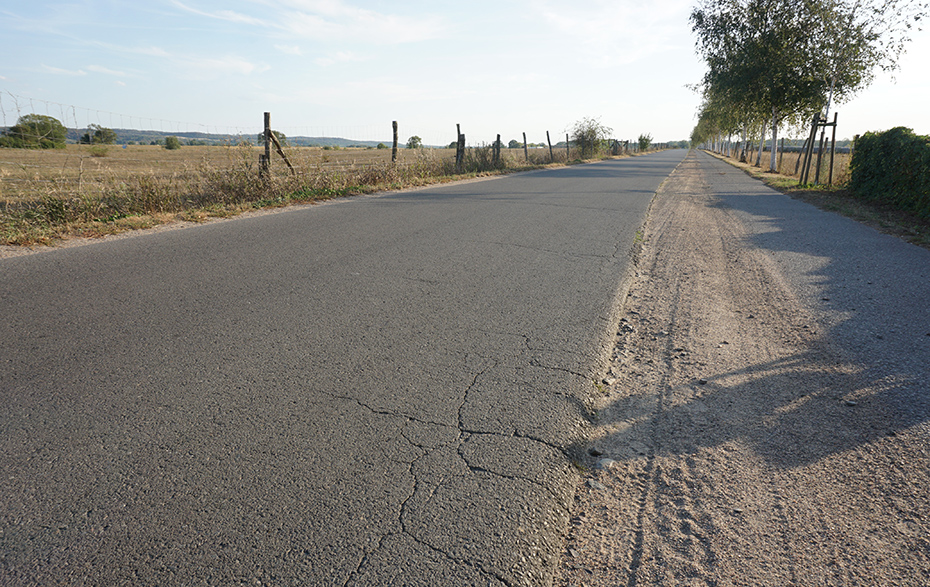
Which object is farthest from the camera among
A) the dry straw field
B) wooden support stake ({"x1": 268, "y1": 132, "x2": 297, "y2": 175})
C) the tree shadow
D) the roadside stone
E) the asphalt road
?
wooden support stake ({"x1": 268, "y1": 132, "x2": 297, "y2": 175})

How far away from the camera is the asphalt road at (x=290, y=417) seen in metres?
1.86

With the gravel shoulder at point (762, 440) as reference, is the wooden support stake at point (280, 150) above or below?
above

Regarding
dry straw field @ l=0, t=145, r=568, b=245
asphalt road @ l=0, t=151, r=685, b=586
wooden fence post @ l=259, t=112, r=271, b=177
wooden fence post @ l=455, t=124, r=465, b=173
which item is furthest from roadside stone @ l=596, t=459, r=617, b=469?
wooden fence post @ l=455, t=124, r=465, b=173

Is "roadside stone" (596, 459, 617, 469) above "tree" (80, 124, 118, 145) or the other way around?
the other way around

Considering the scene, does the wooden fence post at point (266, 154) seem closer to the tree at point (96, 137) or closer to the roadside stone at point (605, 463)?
the tree at point (96, 137)

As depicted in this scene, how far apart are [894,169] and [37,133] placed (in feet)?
55.2

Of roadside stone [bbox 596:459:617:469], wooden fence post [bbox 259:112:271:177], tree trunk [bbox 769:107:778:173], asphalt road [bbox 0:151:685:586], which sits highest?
tree trunk [bbox 769:107:778:173]

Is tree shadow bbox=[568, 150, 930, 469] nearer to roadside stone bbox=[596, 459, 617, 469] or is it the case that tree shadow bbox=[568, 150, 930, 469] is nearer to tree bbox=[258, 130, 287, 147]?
roadside stone bbox=[596, 459, 617, 469]

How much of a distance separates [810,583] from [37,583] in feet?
8.78

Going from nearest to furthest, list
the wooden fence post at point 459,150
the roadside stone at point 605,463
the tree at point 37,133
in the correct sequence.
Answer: the roadside stone at point 605,463 → the tree at point 37,133 → the wooden fence post at point 459,150

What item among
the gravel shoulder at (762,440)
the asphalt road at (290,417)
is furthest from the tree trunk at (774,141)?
the asphalt road at (290,417)

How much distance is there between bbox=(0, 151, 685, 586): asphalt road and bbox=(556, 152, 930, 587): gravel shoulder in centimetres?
24

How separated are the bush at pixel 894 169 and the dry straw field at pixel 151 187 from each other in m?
11.9

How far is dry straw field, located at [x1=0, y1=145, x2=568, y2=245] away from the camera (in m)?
7.51
